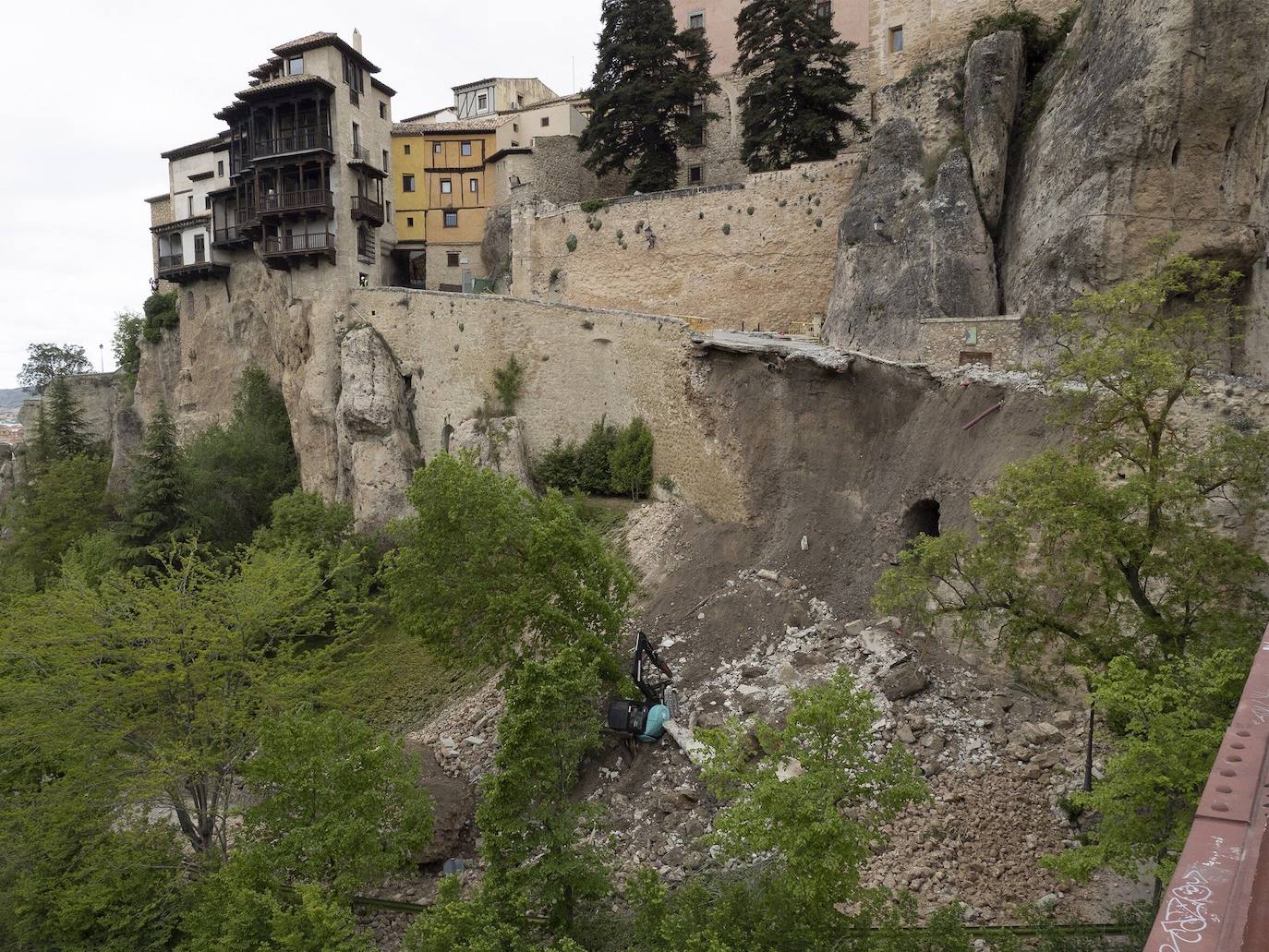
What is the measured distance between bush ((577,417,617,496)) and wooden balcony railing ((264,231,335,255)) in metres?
14.9

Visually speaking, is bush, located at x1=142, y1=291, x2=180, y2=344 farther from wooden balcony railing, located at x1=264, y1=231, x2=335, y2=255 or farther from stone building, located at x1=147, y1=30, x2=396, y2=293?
wooden balcony railing, located at x1=264, y1=231, x2=335, y2=255

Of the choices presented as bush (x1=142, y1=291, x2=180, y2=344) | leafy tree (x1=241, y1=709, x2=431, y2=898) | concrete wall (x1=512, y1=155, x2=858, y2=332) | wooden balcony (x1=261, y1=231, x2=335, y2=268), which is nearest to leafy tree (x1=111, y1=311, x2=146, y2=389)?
bush (x1=142, y1=291, x2=180, y2=344)

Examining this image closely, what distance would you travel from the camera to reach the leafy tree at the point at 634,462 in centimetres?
2402

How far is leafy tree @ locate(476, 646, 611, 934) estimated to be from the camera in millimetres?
10898

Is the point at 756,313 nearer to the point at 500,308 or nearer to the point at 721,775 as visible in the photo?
the point at 500,308

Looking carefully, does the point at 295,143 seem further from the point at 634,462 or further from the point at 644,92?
the point at 634,462

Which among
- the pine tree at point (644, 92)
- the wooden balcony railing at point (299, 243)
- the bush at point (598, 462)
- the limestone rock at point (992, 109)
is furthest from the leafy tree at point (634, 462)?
the wooden balcony railing at point (299, 243)

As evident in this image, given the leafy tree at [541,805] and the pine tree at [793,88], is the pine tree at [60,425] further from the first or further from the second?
the leafy tree at [541,805]

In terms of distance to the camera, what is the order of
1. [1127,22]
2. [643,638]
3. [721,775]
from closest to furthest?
[721,775] < [643,638] < [1127,22]

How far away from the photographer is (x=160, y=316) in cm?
4069

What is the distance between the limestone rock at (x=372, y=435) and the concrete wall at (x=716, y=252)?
7.00m

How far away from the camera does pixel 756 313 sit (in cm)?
2947

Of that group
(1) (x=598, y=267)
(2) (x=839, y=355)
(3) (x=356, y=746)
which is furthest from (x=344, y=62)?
(3) (x=356, y=746)

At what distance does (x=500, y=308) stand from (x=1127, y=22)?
18.6m
